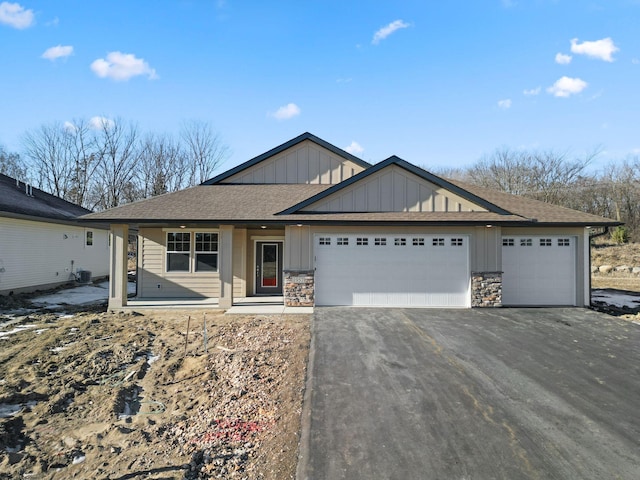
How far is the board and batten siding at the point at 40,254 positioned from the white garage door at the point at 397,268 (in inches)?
472

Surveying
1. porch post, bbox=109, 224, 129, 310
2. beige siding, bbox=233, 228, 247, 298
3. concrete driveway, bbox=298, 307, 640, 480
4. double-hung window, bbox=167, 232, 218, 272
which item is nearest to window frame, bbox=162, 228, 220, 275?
double-hung window, bbox=167, 232, 218, 272

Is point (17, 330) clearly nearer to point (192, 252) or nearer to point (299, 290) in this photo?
point (192, 252)

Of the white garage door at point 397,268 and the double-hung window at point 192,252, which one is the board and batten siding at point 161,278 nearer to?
the double-hung window at point 192,252

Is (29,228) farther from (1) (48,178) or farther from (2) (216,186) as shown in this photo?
(1) (48,178)

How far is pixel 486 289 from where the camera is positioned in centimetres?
1050

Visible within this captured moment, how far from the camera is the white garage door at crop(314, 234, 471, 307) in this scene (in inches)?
417

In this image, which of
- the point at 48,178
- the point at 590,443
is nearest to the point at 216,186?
the point at 590,443

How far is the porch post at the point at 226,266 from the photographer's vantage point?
10516 mm

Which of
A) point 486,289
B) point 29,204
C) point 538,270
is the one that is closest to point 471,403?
point 486,289

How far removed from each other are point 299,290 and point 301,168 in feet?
19.1

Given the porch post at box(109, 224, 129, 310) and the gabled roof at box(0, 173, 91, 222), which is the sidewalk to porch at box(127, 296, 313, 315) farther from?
the gabled roof at box(0, 173, 91, 222)

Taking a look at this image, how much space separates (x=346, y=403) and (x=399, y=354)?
7.31 ft

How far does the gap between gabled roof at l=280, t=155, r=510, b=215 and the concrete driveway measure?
3911mm

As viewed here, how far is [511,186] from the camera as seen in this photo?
33.8 m
